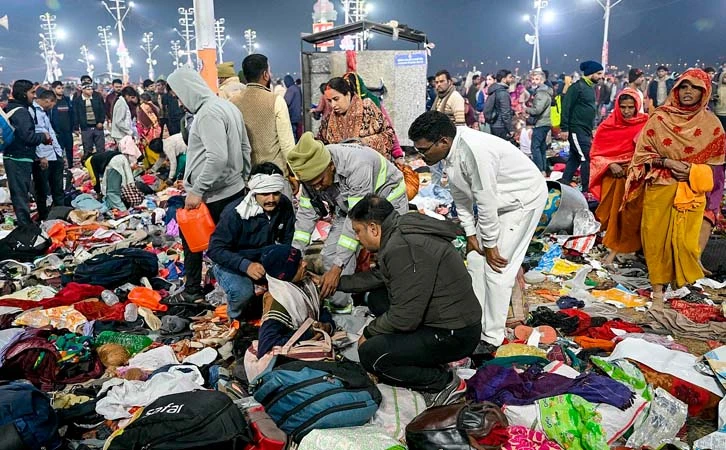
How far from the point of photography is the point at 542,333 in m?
4.14

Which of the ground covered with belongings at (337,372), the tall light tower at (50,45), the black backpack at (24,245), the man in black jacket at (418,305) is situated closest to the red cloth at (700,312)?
the ground covered with belongings at (337,372)

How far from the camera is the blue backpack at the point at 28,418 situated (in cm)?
268

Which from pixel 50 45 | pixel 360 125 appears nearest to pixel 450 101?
pixel 360 125

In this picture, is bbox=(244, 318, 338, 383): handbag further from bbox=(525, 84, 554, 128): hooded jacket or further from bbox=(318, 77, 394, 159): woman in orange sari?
bbox=(525, 84, 554, 128): hooded jacket

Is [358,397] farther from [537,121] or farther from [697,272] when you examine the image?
A: [537,121]

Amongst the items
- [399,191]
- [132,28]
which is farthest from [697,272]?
[132,28]

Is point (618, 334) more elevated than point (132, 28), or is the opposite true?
point (132, 28)

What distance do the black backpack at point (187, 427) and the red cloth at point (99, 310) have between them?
2.18 metres

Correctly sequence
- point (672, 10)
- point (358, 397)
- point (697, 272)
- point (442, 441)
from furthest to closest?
point (672, 10) < point (697, 272) < point (358, 397) < point (442, 441)

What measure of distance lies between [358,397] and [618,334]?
7.42 feet

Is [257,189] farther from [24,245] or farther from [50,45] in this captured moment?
[50,45]

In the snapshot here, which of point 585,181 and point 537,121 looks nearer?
point 585,181

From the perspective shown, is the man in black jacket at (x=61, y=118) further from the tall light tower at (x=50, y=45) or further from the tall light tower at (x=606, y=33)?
the tall light tower at (x=50, y=45)

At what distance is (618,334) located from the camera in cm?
418
